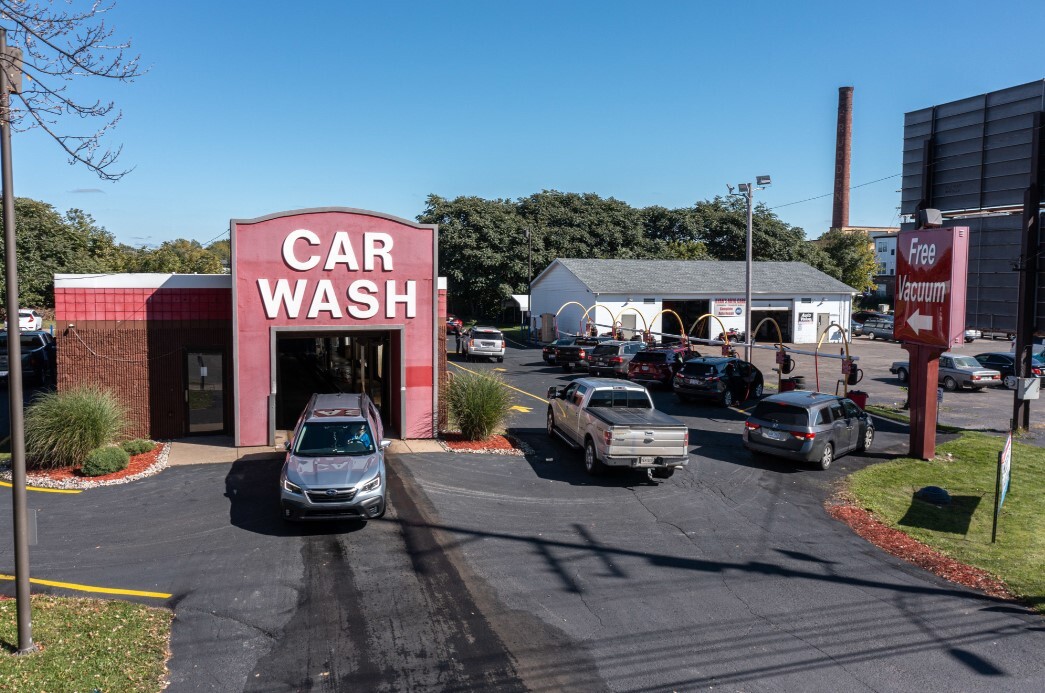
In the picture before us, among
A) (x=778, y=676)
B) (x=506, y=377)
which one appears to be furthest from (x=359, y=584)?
(x=506, y=377)

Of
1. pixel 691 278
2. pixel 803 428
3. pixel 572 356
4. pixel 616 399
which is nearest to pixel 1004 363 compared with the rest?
pixel 572 356

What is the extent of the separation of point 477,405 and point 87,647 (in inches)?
454

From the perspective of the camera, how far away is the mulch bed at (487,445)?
18.2 metres

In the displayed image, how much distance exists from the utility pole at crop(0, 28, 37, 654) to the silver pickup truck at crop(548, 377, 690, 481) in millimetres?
9879

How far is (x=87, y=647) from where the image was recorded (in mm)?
7918

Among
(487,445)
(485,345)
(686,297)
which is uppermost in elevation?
(686,297)

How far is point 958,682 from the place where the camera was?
7.73 meters

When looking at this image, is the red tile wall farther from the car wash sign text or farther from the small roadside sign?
the small roadside sign

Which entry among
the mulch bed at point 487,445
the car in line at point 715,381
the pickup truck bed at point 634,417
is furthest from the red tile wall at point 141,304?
the car in line at point 715,381

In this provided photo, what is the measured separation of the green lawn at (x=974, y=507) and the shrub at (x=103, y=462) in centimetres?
1463

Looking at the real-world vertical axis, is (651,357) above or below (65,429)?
→ above

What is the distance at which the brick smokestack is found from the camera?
71.1 metres

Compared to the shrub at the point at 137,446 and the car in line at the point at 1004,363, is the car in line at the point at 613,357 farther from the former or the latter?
the shrub at the point at 137,446

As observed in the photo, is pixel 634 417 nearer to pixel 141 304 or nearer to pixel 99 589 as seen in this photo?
pixel 99 589
